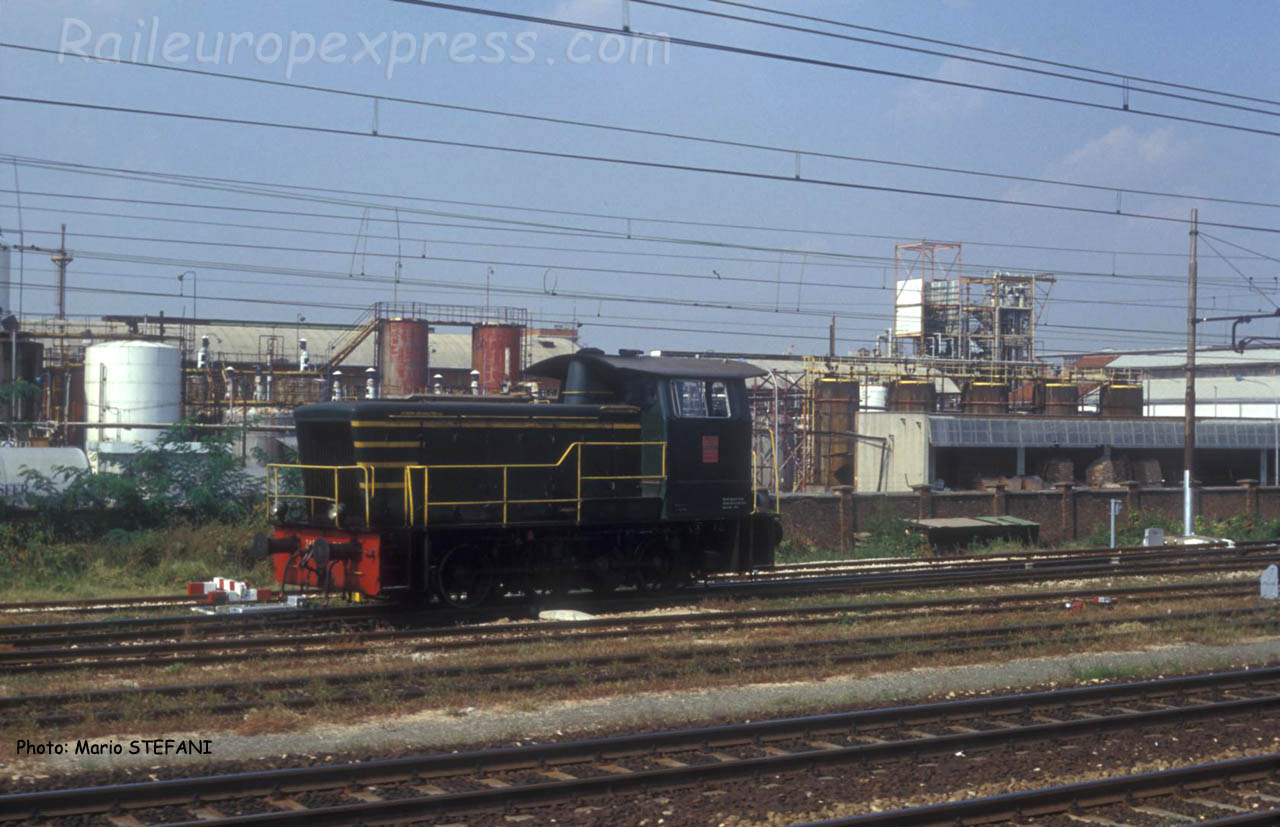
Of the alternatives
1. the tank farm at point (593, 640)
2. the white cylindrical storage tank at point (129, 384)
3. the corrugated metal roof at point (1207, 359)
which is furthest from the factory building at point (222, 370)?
the corrugated metal roof at point (1207, 359)

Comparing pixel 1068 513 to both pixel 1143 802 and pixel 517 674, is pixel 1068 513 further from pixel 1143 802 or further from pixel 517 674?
pixel 1143 802

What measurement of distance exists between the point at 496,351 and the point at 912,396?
54.6 ft

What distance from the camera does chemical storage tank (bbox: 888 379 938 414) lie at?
147ft

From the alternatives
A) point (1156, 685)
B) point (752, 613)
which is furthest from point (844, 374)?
point (1156, 685)

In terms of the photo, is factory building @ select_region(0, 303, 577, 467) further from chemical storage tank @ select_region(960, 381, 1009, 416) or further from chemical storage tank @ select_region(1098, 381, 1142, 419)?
chemical storage tank @ select_region(1098, 381, 1142, 419)

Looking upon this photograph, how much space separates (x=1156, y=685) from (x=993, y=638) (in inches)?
122

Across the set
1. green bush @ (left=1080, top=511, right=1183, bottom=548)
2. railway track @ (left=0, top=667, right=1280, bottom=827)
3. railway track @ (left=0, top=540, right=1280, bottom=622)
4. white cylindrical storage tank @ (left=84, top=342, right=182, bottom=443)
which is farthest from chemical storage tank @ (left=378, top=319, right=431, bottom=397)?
railway track @ (left=0, top=667, right=1280, bottom=827)

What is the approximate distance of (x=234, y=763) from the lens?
809 centimetres

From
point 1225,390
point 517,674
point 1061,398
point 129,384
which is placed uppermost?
point 1225,390

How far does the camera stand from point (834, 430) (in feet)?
134

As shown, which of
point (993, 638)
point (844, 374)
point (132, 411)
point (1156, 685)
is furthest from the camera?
point (844, 374)

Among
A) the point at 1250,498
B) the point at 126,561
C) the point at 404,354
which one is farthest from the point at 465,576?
the point at 404,354

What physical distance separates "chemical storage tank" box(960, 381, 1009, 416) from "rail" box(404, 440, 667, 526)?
108ft

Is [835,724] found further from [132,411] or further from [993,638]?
[132,411]
